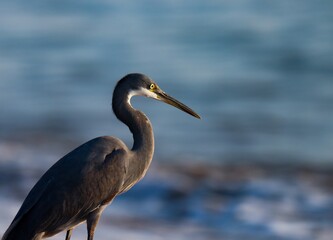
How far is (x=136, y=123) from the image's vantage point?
6121mm

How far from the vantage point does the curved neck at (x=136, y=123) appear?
19.9ft

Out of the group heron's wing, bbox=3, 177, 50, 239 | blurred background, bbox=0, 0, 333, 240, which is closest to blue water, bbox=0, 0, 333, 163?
blurred background, bbox=0, 0, 333, 240

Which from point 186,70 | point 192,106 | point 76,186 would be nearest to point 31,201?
point 76,186

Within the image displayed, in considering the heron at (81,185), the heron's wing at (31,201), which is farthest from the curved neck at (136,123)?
the heron's wing at (31,201)

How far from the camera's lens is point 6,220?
323 inches

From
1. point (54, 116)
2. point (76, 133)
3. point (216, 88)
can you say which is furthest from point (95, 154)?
point (216, 88)

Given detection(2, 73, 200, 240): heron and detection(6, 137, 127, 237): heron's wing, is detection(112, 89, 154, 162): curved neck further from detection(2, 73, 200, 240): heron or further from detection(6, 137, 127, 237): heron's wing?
detection(6, 137, 127, 237): heron's wing

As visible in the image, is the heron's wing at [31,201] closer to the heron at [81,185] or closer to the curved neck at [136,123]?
the heron at [81,185]

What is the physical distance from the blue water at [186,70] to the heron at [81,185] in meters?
5.25

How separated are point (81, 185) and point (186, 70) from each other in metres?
9.96

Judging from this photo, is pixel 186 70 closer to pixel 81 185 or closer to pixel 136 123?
pixel 136 123

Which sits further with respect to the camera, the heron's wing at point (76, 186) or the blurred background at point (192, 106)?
the blurred background at point (192, 106)

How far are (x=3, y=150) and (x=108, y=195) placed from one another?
5.45m

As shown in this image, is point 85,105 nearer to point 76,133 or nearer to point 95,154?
point 76,133
